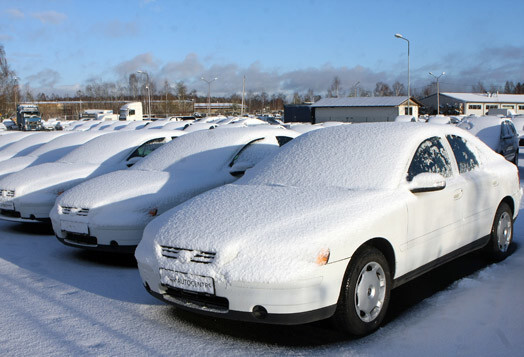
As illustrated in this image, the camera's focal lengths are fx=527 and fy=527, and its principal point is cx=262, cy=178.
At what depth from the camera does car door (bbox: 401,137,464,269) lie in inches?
161

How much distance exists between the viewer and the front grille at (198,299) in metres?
3.51

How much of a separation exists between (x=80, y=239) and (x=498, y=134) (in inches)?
414

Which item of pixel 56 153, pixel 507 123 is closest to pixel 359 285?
pixel 56 153

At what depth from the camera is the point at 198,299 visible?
362 centimetres

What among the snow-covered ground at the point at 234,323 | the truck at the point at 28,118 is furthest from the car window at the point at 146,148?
the truck at the point at 28,118

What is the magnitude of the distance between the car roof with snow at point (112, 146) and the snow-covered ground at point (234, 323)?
10.1 ft

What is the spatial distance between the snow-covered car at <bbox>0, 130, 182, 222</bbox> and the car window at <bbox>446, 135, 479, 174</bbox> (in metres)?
4.74

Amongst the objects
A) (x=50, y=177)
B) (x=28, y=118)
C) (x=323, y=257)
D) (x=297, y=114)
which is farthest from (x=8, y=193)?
(x=297, y=114)

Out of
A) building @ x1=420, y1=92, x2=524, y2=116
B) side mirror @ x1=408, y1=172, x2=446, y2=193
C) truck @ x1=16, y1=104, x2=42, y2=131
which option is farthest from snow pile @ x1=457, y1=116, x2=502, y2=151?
building @ x1=420, y1=92, x2=524, y2=116

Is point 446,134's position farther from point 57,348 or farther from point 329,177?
point 57,348

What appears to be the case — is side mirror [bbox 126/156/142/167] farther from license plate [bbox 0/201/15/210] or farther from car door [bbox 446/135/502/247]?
car door [bbox 446/135/502/247]

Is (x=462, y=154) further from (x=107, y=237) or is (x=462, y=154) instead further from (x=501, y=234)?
(x=107, y=237)

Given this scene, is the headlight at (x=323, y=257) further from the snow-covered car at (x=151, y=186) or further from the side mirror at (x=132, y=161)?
the side mirror at (x=132, y=161)

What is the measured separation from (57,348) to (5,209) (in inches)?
170
